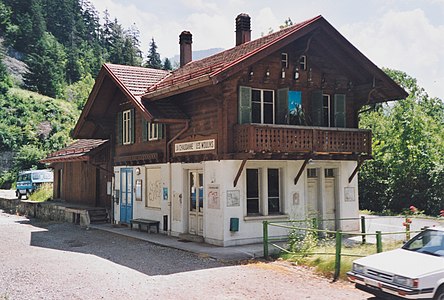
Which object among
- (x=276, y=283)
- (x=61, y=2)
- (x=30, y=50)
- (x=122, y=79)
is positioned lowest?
(x=276, y=283)

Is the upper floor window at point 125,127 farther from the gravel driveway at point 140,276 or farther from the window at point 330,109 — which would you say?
the window at point 330,109

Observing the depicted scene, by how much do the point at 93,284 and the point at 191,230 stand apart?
7.06 meters

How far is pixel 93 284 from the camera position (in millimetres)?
10555

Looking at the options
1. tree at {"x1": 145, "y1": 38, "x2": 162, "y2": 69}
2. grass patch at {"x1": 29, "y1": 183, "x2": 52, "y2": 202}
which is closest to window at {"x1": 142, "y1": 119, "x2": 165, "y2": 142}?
grass patch at {"x1": 29, "y1": 183, "x2": 52, "y2": 202}

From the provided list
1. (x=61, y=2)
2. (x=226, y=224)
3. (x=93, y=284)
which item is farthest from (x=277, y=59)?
(x=61, y=2)

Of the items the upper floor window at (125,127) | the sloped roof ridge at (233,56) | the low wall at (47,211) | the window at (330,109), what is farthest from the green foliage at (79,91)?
the window at (330,109)

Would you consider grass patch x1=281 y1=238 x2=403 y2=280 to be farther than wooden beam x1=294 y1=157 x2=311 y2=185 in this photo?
No

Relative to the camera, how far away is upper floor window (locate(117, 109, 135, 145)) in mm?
21453

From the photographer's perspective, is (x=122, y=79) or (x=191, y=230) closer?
(x=191, y=230)

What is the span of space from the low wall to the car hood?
1596cm

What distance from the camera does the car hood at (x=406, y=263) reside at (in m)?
8.10

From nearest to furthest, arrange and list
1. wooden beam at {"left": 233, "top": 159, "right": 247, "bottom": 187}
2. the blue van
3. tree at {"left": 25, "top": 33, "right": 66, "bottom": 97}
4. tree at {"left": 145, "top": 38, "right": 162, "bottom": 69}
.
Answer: wooden beam at {"left": 233, "top": 159, "right": 247, "bottom": 187}
the blue van
tree at {"left": 25, "top": 33, "right": 66, "bottom": 97}
tree at {"left": 145, "top": 38, "right": 162, "bottom": 69}

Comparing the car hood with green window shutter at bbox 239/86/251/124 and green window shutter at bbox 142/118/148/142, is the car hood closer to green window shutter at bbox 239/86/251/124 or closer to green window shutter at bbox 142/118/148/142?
green window shutter at bbox 239/86/251/124

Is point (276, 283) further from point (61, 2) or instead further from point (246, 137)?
point (61, 2)
